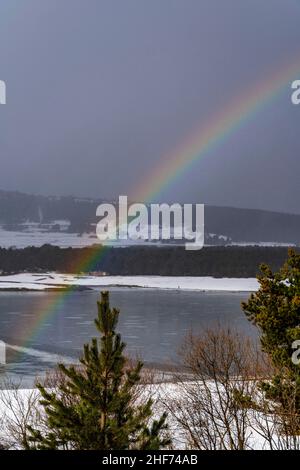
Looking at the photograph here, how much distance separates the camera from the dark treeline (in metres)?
93.1

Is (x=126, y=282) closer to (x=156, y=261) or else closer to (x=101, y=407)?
(x=156, y=261)

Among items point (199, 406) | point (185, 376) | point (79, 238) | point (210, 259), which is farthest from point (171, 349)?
point (79, 238)

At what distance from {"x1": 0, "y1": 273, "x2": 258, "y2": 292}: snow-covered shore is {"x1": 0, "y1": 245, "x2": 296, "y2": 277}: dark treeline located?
4.10 m

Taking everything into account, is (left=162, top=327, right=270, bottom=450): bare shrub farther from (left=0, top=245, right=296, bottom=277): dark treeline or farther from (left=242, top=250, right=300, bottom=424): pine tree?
(left=0, top=245, right=296, bottom=277): dark treeline

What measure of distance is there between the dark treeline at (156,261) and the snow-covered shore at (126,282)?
410 centimetres

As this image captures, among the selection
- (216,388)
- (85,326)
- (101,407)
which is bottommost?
(101,407)

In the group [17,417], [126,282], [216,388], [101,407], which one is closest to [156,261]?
[126,282]

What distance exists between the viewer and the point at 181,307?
150 ft

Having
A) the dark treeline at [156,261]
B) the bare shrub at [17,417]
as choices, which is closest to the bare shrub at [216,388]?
the bare shrub at [17,417]

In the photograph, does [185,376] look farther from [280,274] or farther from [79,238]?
[79,238]

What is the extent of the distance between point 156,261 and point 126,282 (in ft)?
55.0

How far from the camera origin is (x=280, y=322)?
9.90 meters
